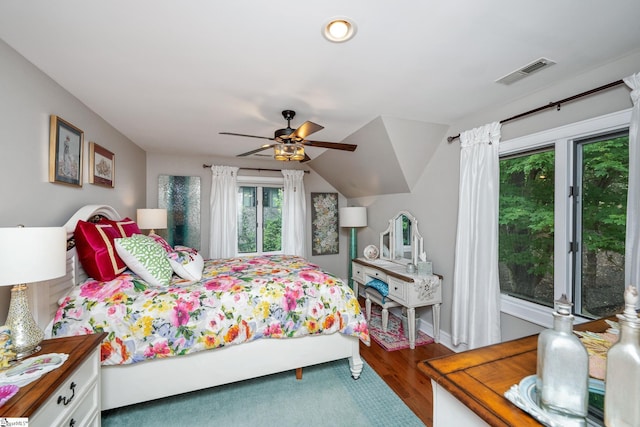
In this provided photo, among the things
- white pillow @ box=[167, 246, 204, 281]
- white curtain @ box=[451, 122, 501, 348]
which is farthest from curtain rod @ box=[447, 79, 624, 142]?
white pillow @ box=[167, 246, 204, 281]

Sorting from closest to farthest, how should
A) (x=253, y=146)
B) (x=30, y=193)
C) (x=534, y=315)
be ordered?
1. (x=30, y=193)
2. (x=534, y=315)
3. (x=253, y=146)

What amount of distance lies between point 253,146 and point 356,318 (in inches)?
104

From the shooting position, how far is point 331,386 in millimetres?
2234

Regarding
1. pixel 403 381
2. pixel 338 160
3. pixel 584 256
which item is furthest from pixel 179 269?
pixel 584 256

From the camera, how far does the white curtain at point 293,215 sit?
4.73 metres

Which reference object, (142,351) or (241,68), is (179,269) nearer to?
(142,351)

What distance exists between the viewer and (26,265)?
116 cm

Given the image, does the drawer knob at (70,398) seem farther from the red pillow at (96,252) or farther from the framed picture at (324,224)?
the framed picture at (324,224)

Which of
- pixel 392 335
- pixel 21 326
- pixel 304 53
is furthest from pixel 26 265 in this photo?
pixel 392 335

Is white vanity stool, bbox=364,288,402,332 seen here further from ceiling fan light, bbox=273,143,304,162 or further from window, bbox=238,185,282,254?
window, bbox=238,185,282,254

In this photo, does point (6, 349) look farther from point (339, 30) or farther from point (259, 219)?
point (259, 219)

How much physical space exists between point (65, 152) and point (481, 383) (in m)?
2.90

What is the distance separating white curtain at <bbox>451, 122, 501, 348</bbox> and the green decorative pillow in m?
2.60

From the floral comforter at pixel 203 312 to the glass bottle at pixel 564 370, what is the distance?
5.50 ft
